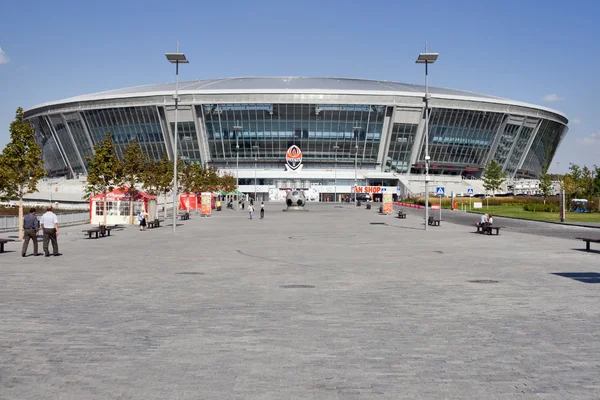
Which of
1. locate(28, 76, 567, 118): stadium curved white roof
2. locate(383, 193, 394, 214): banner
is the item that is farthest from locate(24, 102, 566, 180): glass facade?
locate(383, 193, 394, 214): banner

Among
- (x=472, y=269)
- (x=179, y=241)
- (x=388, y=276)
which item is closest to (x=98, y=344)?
(x=388, y=276)

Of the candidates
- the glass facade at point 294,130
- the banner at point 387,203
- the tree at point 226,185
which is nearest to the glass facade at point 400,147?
the glass facade at point 294,130

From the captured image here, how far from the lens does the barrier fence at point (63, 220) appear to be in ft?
131

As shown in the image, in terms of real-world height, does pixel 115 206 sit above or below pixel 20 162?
below

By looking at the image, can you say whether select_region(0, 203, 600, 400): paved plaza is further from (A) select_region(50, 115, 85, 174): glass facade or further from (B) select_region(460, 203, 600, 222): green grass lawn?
(A) select_region(50, 115, 85, 174): glass facade

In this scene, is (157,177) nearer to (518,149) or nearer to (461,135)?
(461,135)

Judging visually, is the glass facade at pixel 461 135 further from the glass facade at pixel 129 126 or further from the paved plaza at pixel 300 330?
the paved plaza at pixel 300 330

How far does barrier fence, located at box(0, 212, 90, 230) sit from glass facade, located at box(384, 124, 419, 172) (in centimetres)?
8702

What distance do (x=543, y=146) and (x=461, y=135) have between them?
2652cm

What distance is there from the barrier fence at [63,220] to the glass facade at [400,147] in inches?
3426

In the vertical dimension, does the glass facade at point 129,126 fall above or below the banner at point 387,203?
above

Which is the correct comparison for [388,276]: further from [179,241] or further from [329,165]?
[329,165]

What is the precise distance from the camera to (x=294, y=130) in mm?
132375

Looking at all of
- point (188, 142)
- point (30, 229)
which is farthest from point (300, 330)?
point (188, 142)
